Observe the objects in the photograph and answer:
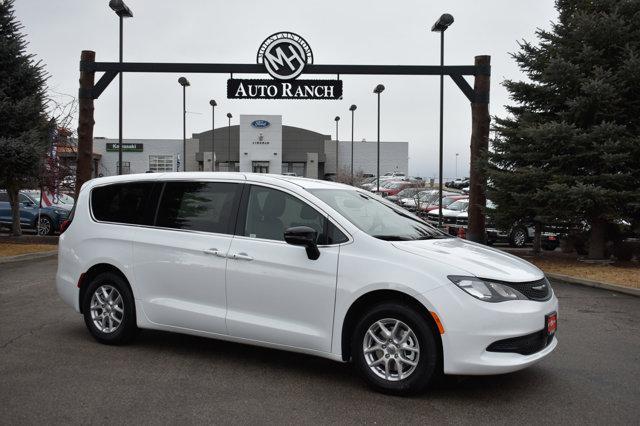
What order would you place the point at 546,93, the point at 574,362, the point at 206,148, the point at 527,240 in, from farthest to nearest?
the point at 206,148 → the point at 527,240 → the point at 546,93 → the point at 574,362

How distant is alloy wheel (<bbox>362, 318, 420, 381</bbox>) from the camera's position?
4906mm

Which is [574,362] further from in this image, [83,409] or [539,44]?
[539,44]

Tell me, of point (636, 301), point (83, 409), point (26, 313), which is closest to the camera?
point (83, 409)

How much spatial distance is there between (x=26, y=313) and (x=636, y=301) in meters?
8.93

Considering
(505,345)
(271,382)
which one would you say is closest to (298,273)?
(271,382)

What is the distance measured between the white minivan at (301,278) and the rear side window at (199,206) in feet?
0.04

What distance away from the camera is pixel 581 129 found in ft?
46.6

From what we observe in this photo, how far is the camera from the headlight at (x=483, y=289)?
15.7ft

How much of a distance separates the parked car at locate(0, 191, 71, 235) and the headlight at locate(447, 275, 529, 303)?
19472 millimetres

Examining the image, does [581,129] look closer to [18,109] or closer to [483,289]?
[483,289]

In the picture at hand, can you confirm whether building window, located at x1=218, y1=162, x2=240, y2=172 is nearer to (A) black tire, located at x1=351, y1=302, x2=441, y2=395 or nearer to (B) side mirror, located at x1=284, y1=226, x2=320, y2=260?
(B) side mirror, located at x1=284, y1=226, x2=320, y2=260

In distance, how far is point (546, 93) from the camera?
1522 centimetres

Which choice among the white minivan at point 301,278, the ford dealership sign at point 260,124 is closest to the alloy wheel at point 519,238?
the white minivan at point 301,278

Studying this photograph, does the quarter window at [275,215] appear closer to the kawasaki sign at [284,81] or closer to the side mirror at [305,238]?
the side mirror at [305,238]
